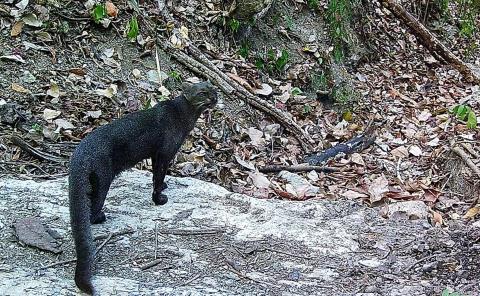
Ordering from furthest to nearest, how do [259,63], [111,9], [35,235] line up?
[259,63] < [111,9] < [35,235]

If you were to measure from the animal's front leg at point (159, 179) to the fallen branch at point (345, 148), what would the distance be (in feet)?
7.06

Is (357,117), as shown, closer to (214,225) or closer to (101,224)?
(214,225)

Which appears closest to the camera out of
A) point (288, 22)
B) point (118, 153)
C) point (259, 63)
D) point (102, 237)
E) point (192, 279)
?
point (192, 279)

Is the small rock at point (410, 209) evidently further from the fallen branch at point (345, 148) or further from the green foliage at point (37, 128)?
the green foliage at point (37, 128)

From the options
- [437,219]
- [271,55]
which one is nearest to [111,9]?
[271,55]

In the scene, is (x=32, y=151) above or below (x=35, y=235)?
below

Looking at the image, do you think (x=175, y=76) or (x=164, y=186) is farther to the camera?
(x=175, y=76)

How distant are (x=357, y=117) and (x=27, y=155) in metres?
4.11

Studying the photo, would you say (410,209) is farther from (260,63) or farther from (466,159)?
(260,63)

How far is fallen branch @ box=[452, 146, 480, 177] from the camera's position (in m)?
5.52

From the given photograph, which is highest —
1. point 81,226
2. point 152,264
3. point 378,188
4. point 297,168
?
point 81,226

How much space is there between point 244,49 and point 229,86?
1066 millimetres

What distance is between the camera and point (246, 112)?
6.82 meters

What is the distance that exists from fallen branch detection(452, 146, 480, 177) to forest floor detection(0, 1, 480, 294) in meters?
0.06
